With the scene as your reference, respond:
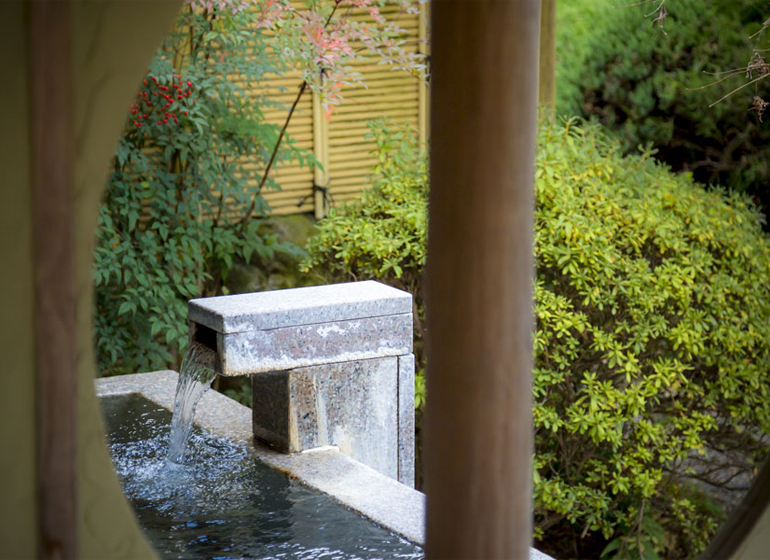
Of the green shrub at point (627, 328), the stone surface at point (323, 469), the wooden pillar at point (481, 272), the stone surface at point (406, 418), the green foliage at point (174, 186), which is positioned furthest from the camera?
the green foliage at point (174, 186)

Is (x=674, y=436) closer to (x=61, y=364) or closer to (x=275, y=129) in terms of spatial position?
(x=275, y=129)

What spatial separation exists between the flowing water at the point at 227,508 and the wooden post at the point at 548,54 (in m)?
3.55

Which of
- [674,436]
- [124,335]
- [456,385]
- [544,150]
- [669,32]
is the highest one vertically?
[669,32]

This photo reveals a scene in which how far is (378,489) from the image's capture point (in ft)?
14.4

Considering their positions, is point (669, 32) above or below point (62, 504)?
above

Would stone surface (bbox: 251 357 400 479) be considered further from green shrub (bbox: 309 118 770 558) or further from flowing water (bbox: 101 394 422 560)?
green shrub (bbox: 309 118 770 558)

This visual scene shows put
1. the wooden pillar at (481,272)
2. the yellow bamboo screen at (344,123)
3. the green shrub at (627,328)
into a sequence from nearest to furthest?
1. the wooden pillar at (481,272)
2. the green shrub at (627,328)
3. the yellow bamboo screen at (344,123)

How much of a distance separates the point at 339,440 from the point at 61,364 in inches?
119

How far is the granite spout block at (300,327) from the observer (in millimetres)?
4633

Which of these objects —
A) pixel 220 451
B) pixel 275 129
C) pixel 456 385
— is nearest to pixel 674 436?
pixel 220 451

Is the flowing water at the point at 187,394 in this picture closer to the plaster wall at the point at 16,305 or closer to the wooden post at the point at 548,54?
the plaster wall at the point at 16,305

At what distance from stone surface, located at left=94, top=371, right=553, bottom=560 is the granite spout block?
1.59 ft

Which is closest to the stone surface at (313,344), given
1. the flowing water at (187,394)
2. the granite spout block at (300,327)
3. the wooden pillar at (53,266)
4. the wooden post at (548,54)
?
the granite spout block at (300,327)

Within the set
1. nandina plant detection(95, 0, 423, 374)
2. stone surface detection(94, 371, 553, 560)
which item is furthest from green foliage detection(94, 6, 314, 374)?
stone surface detection(94, 371, 553, 560)
